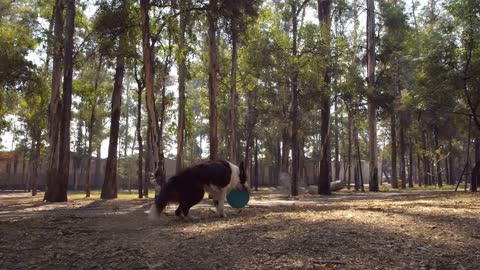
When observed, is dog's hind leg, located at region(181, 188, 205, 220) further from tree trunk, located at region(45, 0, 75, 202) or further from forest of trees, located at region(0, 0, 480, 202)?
tree trunk, located at region(45, 0, 75, 202)

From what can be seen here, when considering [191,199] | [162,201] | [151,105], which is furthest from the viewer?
[151,105]

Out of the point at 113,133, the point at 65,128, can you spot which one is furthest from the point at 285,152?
the point at 65,128

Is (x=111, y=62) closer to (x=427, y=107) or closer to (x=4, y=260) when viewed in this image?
(x=427, y=107)

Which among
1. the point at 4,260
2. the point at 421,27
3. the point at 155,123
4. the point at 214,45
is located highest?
the point at 421,27

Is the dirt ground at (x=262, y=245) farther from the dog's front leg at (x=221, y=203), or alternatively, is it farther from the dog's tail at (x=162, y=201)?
the dog's front leg at (x=221, y=203)

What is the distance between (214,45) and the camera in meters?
19.4

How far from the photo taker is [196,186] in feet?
30.6

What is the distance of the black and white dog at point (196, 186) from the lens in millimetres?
8992

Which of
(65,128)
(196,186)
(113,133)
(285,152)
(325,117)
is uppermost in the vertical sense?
(325,117)

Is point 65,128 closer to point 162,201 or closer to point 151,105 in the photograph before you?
point 151,105

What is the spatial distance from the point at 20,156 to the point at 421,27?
Answer: 171 ft

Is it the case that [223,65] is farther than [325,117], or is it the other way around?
[223,65]

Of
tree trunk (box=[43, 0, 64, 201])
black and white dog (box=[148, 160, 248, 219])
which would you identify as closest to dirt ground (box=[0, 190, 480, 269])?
black and white dog (box=[148, 160, 248, 219])

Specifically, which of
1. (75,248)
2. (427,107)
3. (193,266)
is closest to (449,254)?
(193,266)
